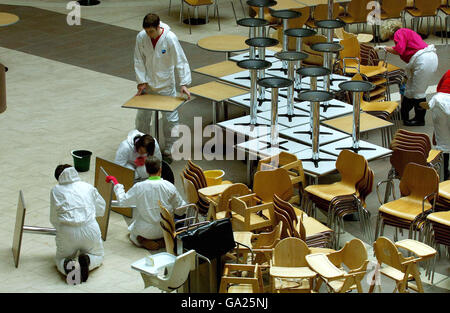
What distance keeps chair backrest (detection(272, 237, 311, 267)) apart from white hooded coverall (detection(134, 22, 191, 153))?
4.03 metres

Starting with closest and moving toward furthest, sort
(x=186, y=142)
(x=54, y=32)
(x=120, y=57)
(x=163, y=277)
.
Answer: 1. (x=163, y=277)
2. (x=186, y=142)
3. (x=120, y=57)
4. (x=54, y=32)

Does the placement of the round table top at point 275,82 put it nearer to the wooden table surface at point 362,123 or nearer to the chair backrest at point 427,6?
the wooden table surface at point 362,123

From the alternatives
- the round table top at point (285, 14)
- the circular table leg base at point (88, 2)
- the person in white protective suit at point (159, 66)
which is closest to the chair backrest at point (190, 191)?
the person in white protective suit at point (159, 66)

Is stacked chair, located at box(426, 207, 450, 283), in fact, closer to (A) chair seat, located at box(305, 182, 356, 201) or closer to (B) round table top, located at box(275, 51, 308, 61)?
(A) chair seat, located at box(305, 182, 356, 201)

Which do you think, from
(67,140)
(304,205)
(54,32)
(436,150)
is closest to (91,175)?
(67,140)

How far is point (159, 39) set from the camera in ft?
37.1

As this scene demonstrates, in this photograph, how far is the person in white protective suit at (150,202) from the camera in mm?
9086

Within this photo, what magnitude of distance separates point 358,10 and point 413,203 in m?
6.85

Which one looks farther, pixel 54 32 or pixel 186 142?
pixel 54 32

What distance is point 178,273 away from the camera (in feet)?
24.2

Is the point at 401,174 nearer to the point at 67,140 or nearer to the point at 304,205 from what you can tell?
the point at 304,205

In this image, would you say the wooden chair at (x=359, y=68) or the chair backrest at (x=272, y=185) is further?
the wooden chair at (x=359, y=68)

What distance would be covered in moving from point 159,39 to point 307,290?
464 cm

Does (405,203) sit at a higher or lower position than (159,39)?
lower
